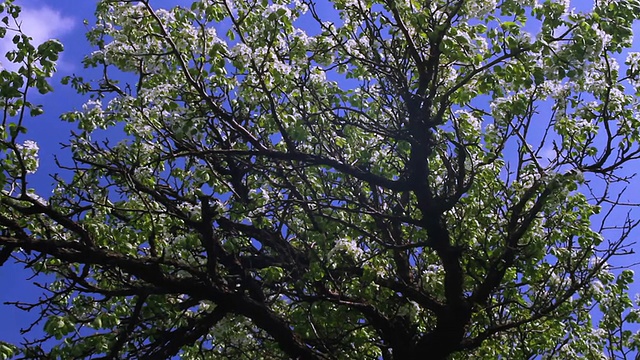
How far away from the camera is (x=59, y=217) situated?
9.86m

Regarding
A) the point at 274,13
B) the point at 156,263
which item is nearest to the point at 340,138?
the point at 274,13

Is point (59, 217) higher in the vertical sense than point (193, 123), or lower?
lower

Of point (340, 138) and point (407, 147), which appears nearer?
point (407, 147)

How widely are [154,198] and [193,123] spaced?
229 cm

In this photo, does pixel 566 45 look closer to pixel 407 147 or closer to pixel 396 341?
pixel 407 147

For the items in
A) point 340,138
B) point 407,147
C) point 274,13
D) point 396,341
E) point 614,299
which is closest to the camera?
point 274,13

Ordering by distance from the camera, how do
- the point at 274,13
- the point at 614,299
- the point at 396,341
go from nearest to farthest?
the point at 274,13 < the point at 396,341 < the point at 614,299

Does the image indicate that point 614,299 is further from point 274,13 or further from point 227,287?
point 274,13

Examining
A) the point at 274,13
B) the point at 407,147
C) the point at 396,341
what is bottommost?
the point at 396,341

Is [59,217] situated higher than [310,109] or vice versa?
[310,109]

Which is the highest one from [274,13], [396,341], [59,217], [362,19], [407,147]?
[362,19]

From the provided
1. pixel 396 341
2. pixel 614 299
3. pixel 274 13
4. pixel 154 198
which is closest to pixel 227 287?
pixel 154 198

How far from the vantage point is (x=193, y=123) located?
9.77 meters

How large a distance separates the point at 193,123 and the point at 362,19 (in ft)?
11.0
